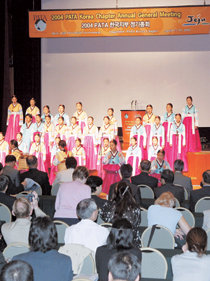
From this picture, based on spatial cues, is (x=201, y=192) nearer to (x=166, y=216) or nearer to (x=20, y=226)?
(x=166, y=216)

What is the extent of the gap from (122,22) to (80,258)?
364 inches

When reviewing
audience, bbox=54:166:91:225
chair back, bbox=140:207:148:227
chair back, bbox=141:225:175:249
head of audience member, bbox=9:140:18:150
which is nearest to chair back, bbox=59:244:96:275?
chair back, bbox=141:225:175:249

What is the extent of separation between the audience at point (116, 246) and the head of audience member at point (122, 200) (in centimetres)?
97

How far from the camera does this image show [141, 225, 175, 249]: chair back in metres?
4.55

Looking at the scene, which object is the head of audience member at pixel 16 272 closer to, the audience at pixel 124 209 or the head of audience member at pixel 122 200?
the audience at pixel 124 209

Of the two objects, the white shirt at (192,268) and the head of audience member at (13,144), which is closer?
the white shirt at (192,268)

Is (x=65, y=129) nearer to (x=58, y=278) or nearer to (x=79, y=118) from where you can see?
(x=79, y=118)

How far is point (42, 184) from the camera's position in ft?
22.5

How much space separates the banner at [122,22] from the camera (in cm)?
1199

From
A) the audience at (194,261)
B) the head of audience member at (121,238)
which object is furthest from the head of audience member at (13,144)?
the audience at (194,261)

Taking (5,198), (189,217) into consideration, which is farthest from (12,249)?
(189,217)

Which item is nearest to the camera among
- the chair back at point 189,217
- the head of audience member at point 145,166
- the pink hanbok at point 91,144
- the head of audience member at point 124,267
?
the head of audience member at point 124,267

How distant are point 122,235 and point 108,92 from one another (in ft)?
34.3

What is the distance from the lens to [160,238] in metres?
4.58
